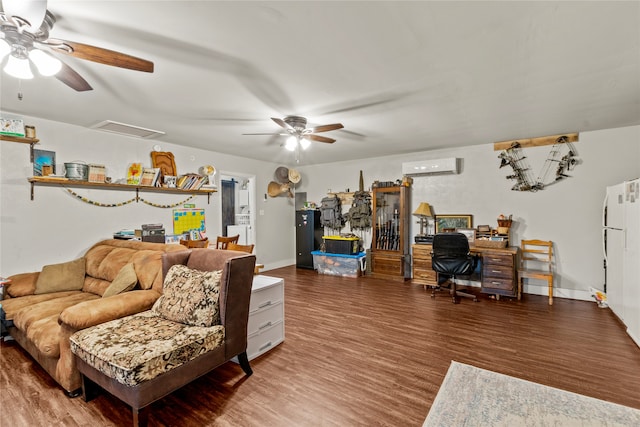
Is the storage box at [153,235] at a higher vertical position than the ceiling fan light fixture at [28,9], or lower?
lower

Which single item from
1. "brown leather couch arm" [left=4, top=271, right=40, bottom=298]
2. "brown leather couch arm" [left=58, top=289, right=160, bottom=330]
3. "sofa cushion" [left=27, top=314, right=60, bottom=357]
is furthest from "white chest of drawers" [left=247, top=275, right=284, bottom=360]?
"brown leather couch arm" [left=4, top=271, right=40, bottom=298]

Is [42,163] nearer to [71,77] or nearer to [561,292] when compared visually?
[71,77]

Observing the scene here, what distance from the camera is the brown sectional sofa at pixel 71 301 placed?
2.05 metres

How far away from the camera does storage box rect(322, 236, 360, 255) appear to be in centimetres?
587

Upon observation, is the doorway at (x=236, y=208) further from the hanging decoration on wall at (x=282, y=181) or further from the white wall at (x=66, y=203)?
the white wall at (x=66, y=203)

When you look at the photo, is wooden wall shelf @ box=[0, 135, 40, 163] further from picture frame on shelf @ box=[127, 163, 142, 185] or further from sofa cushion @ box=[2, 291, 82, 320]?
sofa cushion @ box=[2, 291, 82, 320]

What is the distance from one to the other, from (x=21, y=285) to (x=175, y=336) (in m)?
2.48

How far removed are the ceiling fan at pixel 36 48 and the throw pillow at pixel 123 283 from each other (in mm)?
1631

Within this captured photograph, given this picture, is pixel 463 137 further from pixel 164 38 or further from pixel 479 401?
pixel 164 38

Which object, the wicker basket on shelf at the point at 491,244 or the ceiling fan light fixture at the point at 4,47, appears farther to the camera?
the wicker basket on shelf at the point at 491,244

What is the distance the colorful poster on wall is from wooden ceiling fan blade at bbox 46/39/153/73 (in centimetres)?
335

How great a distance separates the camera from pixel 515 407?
1.92 m

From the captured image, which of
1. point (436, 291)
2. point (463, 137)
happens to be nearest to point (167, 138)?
point (463, 137)

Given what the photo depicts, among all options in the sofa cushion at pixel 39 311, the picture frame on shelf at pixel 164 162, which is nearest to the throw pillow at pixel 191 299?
the sofa cushion at pixel 39 311
